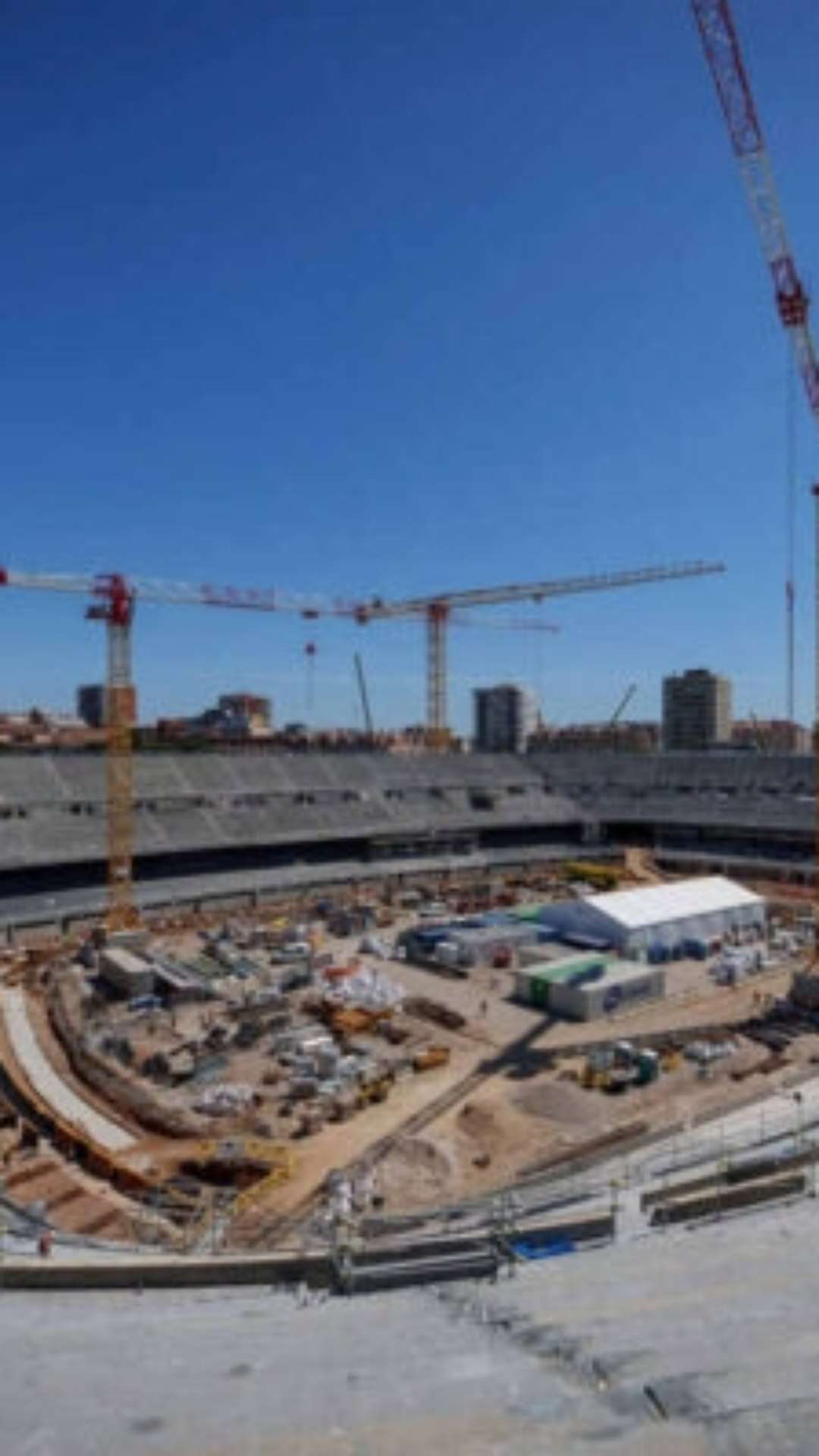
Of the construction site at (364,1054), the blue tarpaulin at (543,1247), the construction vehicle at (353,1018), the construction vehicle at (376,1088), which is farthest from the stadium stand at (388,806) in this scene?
the blue tarpaulin at (543,1247)

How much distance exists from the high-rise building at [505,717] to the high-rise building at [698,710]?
23.9 m

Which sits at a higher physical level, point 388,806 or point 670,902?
point 388,806

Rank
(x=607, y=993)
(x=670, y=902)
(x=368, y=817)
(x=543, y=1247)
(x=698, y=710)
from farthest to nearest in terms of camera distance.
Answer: (x=698, y=710)
(x=368, y=817)
(x=670, y=902)
(x=607, y=993)
(x=543, y=1247)

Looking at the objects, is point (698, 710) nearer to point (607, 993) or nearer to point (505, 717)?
point (505, 717)

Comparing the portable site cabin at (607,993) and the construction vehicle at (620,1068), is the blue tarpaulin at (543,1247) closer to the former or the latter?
the construction vehicle at (620,1068)

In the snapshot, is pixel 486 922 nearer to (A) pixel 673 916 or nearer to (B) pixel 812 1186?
(A) pixel 673 916

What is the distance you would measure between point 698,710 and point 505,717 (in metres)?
32.4

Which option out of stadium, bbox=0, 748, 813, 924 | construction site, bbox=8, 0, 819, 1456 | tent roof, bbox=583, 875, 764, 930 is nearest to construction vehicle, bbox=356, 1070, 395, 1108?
construction site, bbox=8, 0, 819, 1456

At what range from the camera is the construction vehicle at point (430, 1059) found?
2736 cm

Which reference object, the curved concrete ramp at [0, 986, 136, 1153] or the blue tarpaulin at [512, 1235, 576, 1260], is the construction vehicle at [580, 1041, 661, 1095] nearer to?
the blue tarpaulin at [512, 1235, 576, 1260]

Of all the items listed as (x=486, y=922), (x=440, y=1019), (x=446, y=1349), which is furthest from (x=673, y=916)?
(x=446, y=1349)

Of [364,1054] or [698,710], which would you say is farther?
[698,710]

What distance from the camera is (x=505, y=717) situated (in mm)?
163750

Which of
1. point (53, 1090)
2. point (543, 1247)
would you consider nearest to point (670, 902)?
point (53, 1090)
